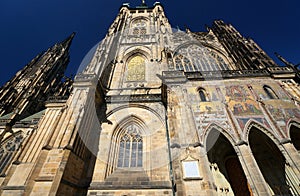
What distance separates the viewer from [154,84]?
45.5 feet

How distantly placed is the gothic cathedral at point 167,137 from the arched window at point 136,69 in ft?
1.68

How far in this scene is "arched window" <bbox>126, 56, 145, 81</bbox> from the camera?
→ 15227 millimetres

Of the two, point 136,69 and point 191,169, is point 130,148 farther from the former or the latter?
point 136,69

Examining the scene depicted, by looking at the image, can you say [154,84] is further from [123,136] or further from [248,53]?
[248,53]

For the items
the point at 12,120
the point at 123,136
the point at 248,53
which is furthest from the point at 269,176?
the point at 12,120

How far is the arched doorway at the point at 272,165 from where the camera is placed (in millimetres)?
7598

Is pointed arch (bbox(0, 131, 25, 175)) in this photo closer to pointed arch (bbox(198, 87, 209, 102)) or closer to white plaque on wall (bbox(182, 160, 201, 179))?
white plaque on wall (bbox(182, 160, 201, 179))

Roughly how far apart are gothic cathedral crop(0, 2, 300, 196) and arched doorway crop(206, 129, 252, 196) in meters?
0.05

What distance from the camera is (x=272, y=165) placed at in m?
8.79

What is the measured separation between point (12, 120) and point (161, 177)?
14.3 meters

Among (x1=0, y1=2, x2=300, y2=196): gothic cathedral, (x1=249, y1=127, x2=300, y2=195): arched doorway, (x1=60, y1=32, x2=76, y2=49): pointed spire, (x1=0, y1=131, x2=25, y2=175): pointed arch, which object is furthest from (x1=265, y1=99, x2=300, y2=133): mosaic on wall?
(x1=60, y1=32, x2=76, y2=49): pointed spire

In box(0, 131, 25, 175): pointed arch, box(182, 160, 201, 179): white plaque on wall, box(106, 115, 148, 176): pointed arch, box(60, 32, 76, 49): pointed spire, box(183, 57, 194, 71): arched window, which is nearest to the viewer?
box(182, 160, 201, 179): white plaque on wall

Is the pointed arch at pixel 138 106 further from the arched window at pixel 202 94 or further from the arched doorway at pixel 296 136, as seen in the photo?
the arched doorway at pixel 296 136

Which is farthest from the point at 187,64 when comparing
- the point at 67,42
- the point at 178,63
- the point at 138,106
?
the point at 67,42
